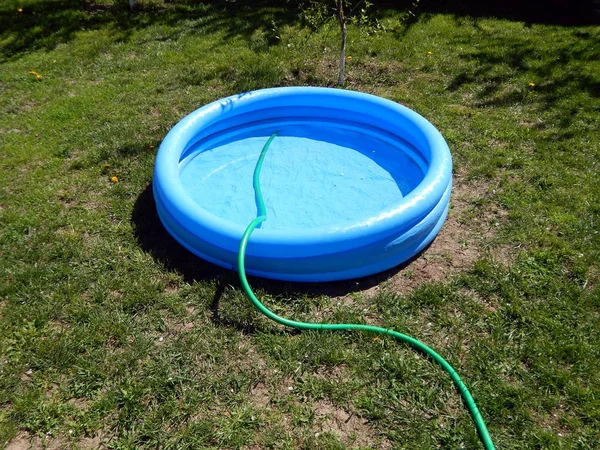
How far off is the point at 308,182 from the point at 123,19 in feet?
18.4

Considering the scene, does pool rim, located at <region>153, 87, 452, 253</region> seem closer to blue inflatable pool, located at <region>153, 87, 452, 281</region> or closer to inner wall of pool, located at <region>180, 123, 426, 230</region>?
blue inflatable pool, located at <region>153, 87, 452, 281</region>

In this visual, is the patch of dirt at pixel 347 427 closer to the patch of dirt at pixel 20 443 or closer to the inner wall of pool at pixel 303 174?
the patch of dirt at pixel 20 443

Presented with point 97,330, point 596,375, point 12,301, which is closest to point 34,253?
point 12,301

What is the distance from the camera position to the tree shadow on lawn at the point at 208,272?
3904 millimetres

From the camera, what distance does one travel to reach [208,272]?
4.06 m

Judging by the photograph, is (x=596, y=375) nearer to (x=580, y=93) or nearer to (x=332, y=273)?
(x=332, y=273)

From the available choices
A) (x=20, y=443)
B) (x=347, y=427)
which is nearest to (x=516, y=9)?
(x=347, y=427)

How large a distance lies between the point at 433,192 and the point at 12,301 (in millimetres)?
3330

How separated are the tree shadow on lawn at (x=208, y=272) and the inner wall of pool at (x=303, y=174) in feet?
1.84

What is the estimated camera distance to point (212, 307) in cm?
375

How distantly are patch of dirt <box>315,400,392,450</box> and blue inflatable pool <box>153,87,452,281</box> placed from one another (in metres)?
1.09

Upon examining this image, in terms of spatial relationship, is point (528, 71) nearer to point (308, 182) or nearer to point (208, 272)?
point (308, 182)

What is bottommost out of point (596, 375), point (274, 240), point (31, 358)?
point (596, 375)

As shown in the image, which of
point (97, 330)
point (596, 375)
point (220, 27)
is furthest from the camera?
point (220, 27)
